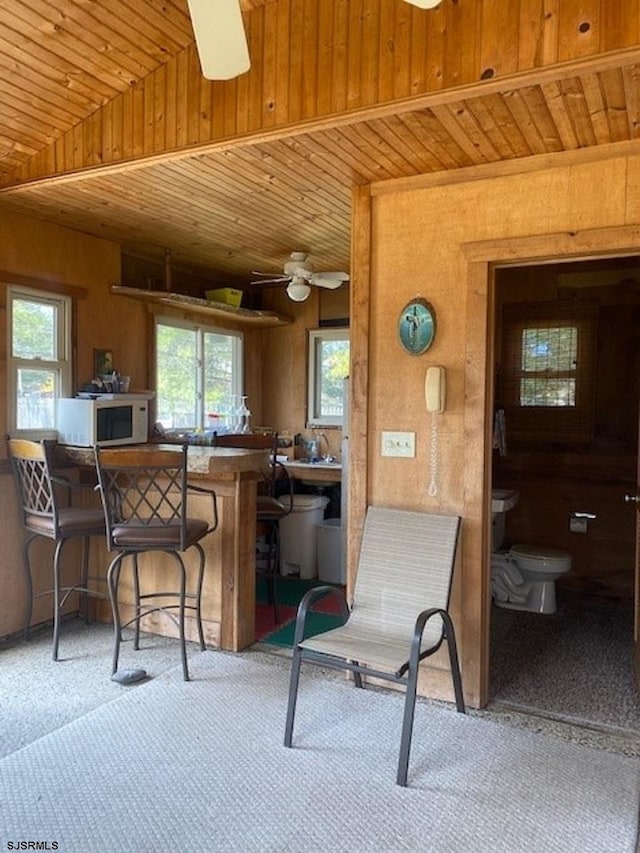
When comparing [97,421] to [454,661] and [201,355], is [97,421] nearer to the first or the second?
[201,355]

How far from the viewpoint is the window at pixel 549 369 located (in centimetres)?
464

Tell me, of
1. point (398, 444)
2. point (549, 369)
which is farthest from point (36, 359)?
point (549, 369)

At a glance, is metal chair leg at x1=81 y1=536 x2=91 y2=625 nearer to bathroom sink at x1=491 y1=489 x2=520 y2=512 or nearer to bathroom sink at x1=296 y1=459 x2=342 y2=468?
bathroom sink at x1=296 y1=459 x2=342 y2=468

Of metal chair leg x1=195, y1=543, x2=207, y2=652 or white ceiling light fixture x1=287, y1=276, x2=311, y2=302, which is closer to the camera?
metal chair leg x1=195, y1=543, x2=207, y2=652

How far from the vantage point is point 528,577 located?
4281 millimetres

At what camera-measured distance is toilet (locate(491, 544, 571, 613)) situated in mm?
4215

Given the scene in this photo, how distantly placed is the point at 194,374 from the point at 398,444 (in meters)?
2.72

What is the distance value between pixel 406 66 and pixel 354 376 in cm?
140

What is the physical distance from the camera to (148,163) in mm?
2805

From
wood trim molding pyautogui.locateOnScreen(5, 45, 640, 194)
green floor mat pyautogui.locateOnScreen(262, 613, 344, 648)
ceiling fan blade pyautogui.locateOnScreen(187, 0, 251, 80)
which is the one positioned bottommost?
green floor mat pyautogui.locateOnScreen(262, 613, 344, 648)

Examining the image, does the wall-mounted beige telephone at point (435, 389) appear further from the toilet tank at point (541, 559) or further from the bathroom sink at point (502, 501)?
the toilet tank at point (541, 559)

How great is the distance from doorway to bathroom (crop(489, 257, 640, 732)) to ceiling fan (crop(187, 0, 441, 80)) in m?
2.79

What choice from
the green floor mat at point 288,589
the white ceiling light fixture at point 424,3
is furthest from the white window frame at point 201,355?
the white ceiling light fixture at point 424,3

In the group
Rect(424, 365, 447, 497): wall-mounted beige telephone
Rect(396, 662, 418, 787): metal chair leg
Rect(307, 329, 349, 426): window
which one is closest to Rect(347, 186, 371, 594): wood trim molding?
Rect(424, 365, 447, 497): wall-mounted beige telephone
